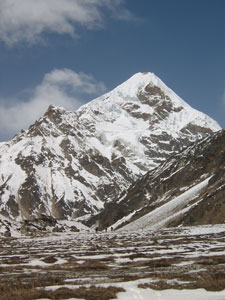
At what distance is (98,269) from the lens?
28.8m

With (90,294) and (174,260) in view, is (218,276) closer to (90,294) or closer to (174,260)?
(90,294)

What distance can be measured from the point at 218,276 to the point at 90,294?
22.5 ft

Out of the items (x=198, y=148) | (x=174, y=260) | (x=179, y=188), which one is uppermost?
(x=198, y=148)

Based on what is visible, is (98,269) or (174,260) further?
(174,260)

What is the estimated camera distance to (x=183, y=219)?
127m

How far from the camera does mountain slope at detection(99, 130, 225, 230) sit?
124 metres

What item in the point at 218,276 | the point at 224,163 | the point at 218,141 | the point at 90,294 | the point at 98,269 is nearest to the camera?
the point at 90,294

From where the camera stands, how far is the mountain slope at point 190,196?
407 ft

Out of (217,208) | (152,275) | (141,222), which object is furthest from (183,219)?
(152,275)

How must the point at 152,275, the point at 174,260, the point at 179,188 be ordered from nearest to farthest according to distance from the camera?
the point at 152,275 < the point at 174,260 < the point at 179,188

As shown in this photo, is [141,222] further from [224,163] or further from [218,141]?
[218,141]

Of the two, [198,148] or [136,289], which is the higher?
[198,148]

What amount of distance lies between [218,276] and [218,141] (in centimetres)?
17328

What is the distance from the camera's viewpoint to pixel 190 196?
150 metres
